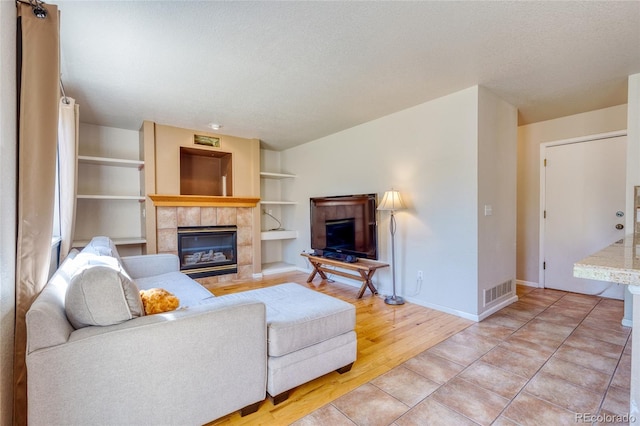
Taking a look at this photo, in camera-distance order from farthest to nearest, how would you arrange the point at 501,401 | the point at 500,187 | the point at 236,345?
the point at 500,187 < the point at 501,401 < the point at 236,345

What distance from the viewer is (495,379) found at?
1.88m

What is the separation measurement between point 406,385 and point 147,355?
4.94 feet

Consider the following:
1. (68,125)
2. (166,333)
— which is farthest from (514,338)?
(68,125)

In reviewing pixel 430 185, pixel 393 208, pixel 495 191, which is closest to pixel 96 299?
pixel 393 208

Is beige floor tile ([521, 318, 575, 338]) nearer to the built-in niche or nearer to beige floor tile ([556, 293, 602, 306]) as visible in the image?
beige floor tile ([556, 293, 602, 306])

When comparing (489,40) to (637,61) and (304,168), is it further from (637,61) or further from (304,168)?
(304,168)

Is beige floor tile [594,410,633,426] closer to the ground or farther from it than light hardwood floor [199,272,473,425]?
farther from it

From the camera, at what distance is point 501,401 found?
1668 millimetres

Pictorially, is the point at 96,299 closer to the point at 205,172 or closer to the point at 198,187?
the point at 198,187

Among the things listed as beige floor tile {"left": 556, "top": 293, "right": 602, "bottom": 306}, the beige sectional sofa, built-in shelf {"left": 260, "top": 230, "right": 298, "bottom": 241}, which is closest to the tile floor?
the beige sectional sofa

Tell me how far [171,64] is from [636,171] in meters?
4.26

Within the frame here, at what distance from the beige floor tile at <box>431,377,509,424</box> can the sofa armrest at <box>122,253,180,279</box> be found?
2.81 m

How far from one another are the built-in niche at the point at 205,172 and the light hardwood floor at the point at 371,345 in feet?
5.79

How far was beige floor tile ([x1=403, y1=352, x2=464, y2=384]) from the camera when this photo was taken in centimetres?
192
